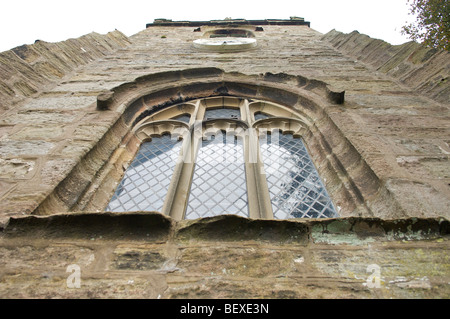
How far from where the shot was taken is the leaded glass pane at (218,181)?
2.65 metres

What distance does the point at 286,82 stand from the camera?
4.86 meters

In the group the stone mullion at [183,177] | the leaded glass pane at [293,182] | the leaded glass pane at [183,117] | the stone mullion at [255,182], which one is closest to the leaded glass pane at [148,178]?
the stone mullion at [183,177]

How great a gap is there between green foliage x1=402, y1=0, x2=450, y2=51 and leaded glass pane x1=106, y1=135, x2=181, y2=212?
420 cm

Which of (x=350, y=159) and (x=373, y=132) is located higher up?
(x=373, y=132)

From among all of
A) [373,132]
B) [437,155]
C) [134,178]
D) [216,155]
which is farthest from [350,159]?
[134,178]

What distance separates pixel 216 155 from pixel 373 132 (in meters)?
1.70

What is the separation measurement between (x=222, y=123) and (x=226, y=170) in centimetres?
110

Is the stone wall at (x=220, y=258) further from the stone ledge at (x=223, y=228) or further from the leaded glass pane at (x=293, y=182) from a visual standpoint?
the leaded glass pane at (x=293, y=182)

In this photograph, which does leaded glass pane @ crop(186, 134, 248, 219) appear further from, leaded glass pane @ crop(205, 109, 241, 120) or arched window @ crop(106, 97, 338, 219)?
leaded glass pane @ crop(205, 109, 241, 120)

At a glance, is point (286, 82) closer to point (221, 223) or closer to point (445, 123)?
point (445, 123)

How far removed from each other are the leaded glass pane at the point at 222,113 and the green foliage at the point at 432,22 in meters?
3.03

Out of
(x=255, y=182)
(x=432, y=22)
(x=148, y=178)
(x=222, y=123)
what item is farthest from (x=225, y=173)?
(x=432, y=22)

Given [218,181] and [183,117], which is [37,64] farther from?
[218,181]
